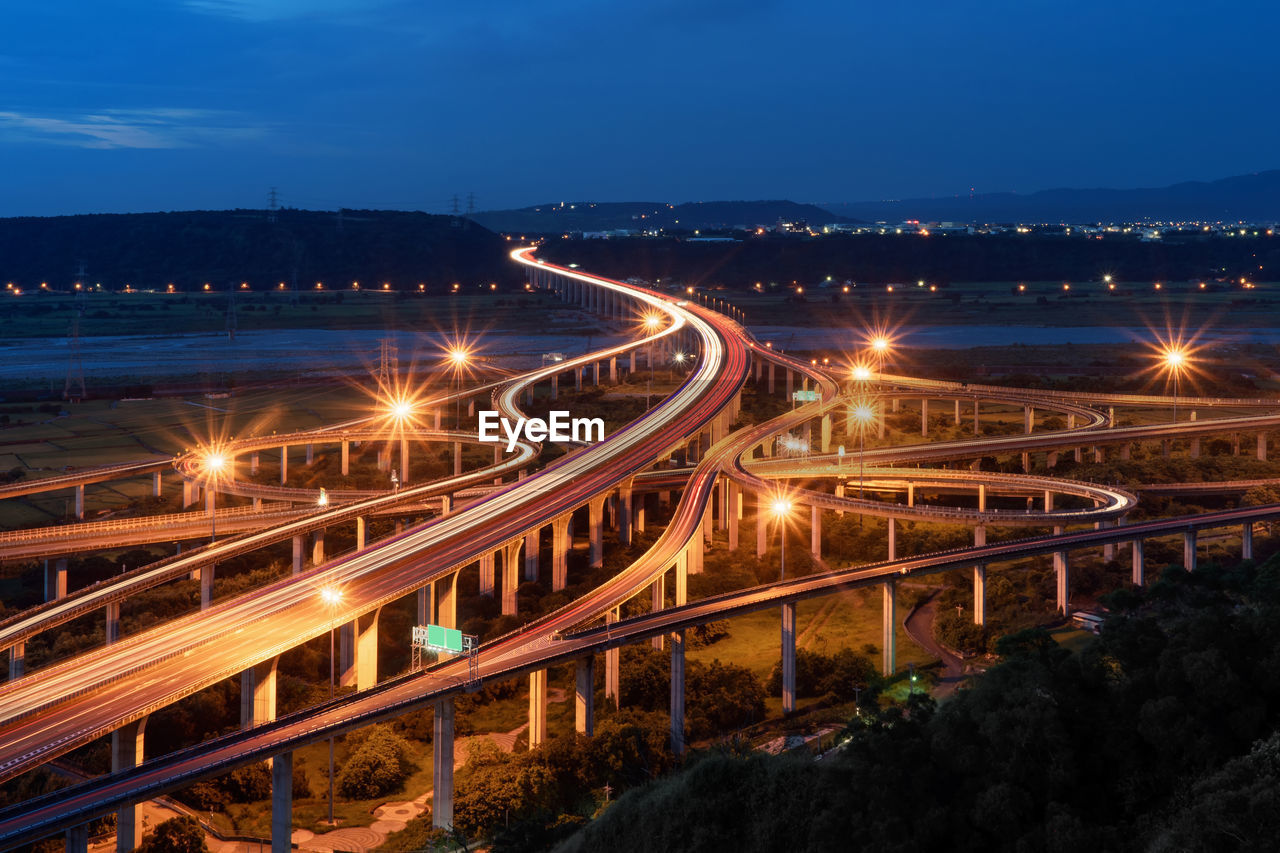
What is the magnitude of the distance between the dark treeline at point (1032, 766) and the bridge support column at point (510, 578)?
77.6ft

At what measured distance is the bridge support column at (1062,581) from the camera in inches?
2354

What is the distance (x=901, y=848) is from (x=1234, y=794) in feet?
25.8

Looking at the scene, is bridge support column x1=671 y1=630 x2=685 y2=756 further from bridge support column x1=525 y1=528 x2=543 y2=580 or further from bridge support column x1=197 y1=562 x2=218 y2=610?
bridge support column x1=197 y1=562 x2=218 y2=610

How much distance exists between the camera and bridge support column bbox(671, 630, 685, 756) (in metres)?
47.5

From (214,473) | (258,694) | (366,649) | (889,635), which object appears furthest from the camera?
(214,473)

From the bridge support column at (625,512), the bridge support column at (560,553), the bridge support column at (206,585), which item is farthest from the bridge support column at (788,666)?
the bridge support column at (206,585)

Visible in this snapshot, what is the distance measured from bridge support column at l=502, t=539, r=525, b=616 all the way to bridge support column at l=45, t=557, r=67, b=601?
21.8 meters

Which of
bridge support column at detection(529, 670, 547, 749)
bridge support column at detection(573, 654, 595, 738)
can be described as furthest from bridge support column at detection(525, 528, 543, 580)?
bridge support column at detection(529, 670, 547, 749)

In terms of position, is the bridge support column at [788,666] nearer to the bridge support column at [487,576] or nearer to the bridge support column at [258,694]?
the bridge support column at [487,576]

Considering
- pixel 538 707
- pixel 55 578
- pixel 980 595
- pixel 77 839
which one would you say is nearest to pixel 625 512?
pixel 980 595

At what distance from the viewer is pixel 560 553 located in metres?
65.8

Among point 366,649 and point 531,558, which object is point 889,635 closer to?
point 366,649

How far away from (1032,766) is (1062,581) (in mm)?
28616

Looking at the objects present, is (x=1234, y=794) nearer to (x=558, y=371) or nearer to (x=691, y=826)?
(x=691, y=826)
